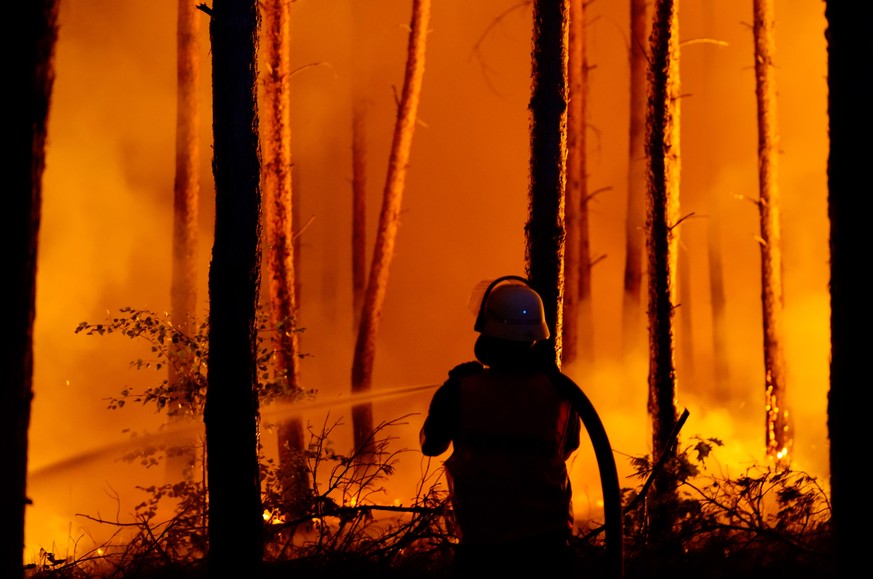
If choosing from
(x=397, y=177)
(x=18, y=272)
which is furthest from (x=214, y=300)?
(x=397, y=177)

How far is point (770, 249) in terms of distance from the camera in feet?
48.5

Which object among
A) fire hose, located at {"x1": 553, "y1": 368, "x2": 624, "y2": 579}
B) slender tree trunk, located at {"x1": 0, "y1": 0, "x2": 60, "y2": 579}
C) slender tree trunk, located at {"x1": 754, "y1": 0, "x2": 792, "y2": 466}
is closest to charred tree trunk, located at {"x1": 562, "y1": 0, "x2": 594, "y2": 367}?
slender tree trunk, located at {"x1": 754, "y1": 0, "x2": 792, "y2": 466}

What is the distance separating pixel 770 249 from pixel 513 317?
1243 cm

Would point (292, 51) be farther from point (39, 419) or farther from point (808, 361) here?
point (808, 361)

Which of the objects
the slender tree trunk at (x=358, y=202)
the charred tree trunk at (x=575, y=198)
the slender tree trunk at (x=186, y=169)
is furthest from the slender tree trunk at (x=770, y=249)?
the slender tree trunk at (x=186, y=169)

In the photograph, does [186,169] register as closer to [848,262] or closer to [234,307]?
[234,307]

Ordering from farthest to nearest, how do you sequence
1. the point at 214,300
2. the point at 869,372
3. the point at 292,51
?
the point at 292,51 → the point at 214,300 → the point at 869,372

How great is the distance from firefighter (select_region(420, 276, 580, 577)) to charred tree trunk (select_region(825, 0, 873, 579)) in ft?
4.37

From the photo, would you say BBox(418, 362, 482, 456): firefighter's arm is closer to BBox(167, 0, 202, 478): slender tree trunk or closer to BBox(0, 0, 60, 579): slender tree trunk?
BBox(0, 0, 60, 579): slender tree trunk

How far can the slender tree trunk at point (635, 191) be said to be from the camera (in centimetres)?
1633

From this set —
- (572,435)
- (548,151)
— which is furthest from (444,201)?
(572,435)

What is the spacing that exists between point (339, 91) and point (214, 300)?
1767 cm

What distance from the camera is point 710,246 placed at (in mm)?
21328

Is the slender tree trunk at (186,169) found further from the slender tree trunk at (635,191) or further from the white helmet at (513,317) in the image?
the white helmet at (513,317)
